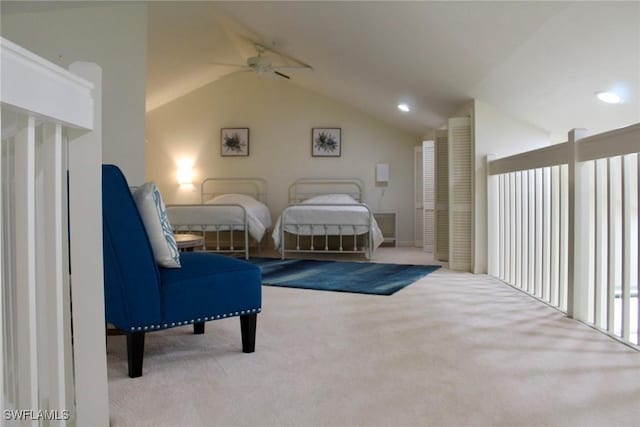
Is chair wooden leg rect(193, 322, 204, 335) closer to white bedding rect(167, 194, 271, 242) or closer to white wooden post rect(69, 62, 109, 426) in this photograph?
white wooden post rect(69, 62, 109, 426)

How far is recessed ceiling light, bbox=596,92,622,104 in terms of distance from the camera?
115 inches

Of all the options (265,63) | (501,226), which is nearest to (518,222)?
(501,226)

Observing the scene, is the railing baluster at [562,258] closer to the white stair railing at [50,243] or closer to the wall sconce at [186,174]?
the white stair railing at [50,243]

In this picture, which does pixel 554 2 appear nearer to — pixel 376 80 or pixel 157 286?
pixel 157 286

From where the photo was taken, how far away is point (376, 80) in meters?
4.95

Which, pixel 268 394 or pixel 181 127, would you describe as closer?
pixel 268 394

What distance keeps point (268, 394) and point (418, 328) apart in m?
1.10

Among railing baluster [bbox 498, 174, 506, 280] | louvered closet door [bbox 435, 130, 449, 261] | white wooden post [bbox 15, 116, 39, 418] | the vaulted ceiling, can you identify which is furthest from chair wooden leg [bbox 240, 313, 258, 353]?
louvered closet door [bbox 435, 130, 449, 261]

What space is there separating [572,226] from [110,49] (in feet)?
12.3

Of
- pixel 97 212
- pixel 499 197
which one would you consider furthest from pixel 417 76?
pixel 97 212

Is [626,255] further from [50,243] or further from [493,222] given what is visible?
[50,243]

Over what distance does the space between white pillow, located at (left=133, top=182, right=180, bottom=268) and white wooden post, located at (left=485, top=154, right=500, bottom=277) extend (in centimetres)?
308

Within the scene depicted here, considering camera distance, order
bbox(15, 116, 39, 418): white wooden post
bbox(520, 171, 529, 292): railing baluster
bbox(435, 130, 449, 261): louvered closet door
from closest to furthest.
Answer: bbox(15, 116, 39, 418): white wooden post, bbox(520, 171, 529, 292): railing baluster, bbox(435, 130, 449, 261): louvered closet door

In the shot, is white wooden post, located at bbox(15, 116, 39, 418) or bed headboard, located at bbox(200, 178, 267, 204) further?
bed headboard, located at bbox(200, 178, 267, 204)
